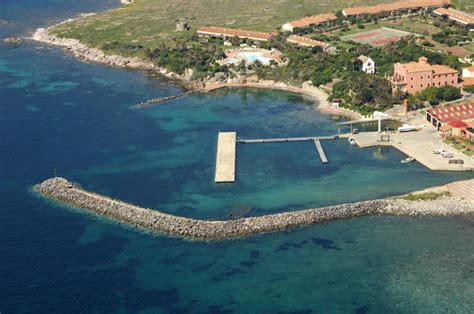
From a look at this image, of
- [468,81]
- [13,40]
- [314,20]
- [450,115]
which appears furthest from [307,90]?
[13,40]

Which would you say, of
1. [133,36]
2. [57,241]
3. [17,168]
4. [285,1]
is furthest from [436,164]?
[285,1]

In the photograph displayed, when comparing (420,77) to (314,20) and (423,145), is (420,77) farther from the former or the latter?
(314,20)

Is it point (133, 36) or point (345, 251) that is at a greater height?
point (133, 36)

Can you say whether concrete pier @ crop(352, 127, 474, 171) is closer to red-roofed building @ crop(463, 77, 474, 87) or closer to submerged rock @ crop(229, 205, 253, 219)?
red-roofed building @ crop(463, 77, 474, 87)

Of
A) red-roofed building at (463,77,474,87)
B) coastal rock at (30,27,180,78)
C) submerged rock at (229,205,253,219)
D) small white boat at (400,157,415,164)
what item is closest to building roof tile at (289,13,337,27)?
coastal rock at (30,27,180,78)

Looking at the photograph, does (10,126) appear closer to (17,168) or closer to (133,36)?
(17,168)
